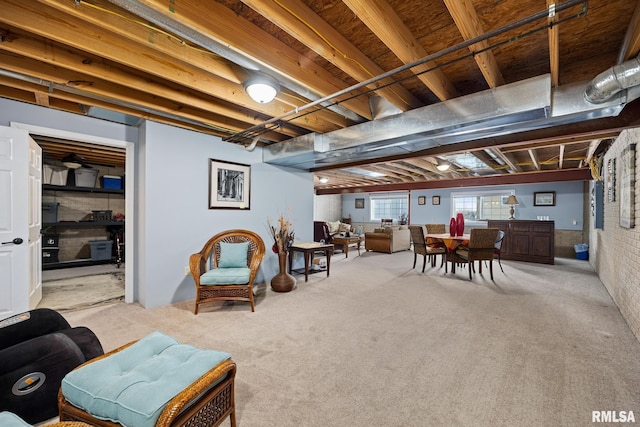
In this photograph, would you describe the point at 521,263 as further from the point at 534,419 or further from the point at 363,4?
the point at 363,4

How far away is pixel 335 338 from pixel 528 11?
9.13 ft

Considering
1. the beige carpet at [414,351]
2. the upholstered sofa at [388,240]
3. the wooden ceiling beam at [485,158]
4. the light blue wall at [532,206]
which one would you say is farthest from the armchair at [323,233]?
the wooden ceiling beam at [485,158]

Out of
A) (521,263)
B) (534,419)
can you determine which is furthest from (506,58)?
(521,263)

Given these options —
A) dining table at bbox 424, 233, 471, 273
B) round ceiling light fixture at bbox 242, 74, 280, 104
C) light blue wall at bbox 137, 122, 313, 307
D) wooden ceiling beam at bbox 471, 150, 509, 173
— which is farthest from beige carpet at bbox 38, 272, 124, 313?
wooden ceiling beam at bbox 471, 150, 509, 173

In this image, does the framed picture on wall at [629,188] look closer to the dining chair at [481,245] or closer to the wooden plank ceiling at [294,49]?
the wooden plank ceiling at [294,49]

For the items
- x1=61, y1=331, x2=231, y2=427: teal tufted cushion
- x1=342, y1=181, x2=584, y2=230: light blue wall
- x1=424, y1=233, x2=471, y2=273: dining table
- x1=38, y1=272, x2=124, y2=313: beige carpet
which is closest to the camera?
x1=61, y1=331, x2=231, y2=427: teal tufted cushion

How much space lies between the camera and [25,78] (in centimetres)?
224

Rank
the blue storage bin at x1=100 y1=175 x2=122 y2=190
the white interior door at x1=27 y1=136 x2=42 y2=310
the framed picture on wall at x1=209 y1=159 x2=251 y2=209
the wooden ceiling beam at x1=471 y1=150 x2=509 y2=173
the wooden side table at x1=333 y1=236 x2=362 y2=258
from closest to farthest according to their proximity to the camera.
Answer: the white interior door at x1=27 y1=136 x2=42 y2=310 < the framed picture on wall at x1=209 y1=159 x2=251 y2=209 < the wooden ceiling beam at x1=471 y1=150 x2=509 y2=173 < the blue storage bin at x1=100 y1=175 x2=122 y2=190 < the wooden side table at x1=333 y1=236 x2=362 y2=258

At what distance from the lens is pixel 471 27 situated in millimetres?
1567

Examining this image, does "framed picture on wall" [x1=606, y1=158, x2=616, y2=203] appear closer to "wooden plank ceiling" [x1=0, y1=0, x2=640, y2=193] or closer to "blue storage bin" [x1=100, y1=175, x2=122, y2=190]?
"wooden plank ceiling" [x1=0, y1=0, x2=640, y2=193]

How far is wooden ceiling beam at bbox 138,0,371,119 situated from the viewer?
1.52 meters

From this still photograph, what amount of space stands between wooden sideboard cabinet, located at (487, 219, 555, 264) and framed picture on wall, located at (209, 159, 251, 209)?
20.4ft

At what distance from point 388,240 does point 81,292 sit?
6.58m

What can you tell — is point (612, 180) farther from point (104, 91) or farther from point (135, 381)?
point (104, 91)
